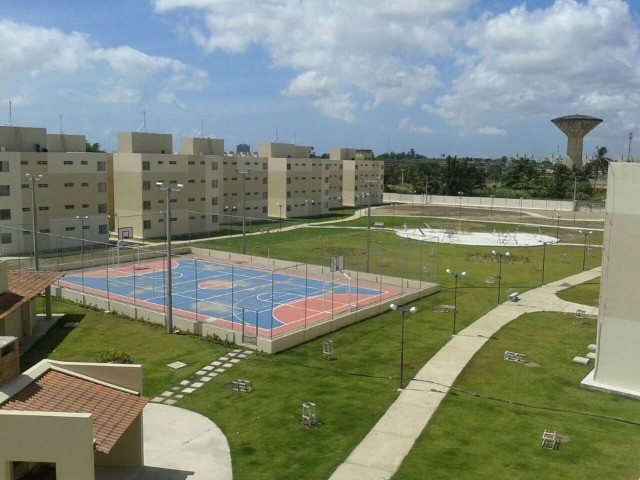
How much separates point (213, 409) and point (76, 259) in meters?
32.3

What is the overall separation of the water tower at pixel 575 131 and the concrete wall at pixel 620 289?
421 feet

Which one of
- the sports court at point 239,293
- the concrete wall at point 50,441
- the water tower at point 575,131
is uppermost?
the water tower at point 575,131

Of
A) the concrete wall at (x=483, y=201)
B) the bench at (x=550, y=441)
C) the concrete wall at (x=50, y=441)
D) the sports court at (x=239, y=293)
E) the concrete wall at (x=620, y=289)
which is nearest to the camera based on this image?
the concrete wall at (x=50, y=441)

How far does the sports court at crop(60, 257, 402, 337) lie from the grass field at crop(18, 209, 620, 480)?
292 centimetres

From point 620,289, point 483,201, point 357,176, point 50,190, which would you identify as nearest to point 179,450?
point 620,289

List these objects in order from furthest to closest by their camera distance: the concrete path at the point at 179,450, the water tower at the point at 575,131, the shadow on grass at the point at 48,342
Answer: the water tower at the point at 575,131, the shadow on grass at the point at 48,342, the concrete path at the point at 179,450

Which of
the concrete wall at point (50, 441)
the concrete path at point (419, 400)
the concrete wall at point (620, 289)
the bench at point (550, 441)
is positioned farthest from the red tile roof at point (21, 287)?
the concrete wall at point (620, 289)

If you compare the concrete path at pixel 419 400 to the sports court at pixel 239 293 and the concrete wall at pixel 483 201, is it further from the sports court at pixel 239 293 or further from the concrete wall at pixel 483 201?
the concrete wall at pixel 483 201

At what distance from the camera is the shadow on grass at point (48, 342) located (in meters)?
27.0

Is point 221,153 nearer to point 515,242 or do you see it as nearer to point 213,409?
point 515,242

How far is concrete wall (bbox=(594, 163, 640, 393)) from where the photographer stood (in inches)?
941

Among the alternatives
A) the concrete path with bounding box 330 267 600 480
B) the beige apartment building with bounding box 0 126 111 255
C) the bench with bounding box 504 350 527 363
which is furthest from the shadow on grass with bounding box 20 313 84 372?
the bench with bounding box 504 350 527 363

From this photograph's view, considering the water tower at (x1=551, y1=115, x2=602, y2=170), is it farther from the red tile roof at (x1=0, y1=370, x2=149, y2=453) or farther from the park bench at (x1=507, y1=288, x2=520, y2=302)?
the red tile roof at (x1=0, y1=370, x2=149, y2=453)

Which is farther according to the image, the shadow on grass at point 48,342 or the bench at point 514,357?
the bench at point 514,357
